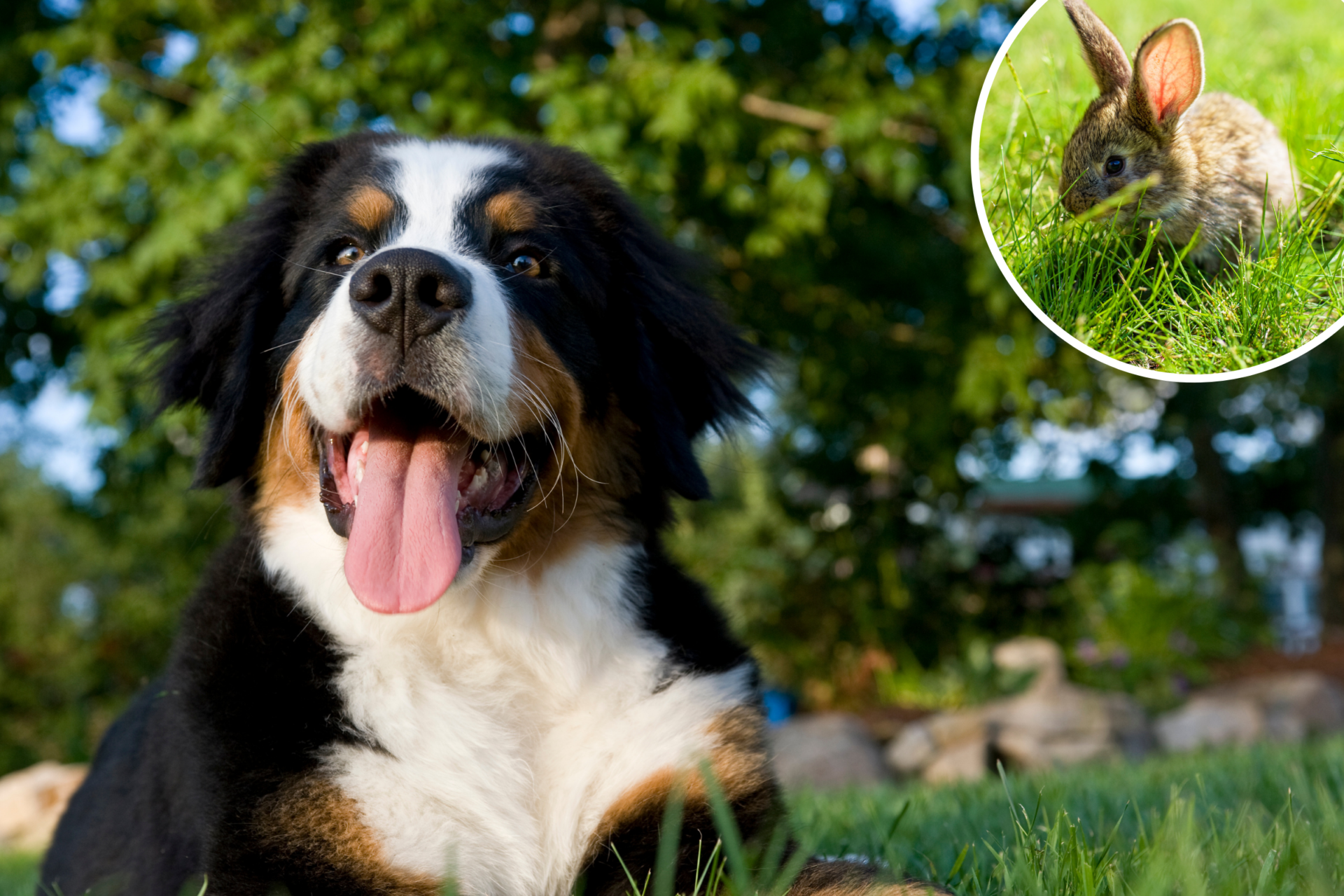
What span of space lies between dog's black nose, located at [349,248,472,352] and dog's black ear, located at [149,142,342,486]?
60 centimetres

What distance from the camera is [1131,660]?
10797 mm

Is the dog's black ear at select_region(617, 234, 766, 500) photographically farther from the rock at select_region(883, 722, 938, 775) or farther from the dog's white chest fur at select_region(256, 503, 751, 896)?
the rock at select_region(883, 722, 938, 775)

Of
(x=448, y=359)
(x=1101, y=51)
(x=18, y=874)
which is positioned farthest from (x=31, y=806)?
(x=1101, y=51)

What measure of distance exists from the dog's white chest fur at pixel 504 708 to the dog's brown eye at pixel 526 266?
2.31 feet

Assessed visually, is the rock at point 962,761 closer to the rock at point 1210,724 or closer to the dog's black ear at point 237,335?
the rock at point 1210,724

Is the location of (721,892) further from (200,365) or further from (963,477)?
(963,477)

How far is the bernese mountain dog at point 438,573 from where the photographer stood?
2.34 meters

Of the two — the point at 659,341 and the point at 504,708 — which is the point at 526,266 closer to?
the point at 659,341

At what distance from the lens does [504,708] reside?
2572 millimetres

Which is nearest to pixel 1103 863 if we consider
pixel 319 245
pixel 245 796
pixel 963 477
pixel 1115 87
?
pixel 1115 87

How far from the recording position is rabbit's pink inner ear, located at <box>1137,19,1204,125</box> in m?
2.07

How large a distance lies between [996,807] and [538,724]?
1.95m

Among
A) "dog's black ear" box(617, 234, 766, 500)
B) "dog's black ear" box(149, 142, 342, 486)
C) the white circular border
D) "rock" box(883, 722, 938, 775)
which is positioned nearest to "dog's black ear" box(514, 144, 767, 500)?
"dog's black ear" box(617, 234, 766, 500)

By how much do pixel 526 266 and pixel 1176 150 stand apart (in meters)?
1.49
